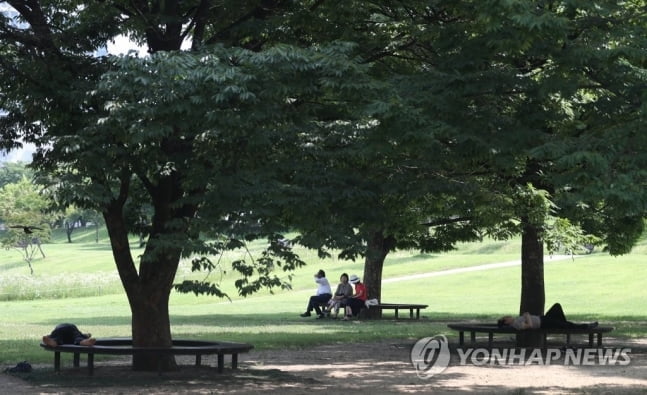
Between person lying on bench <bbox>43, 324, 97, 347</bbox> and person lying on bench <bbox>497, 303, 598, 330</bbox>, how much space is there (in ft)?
25.8

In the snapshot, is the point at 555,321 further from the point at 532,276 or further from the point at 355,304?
the point at 355,304

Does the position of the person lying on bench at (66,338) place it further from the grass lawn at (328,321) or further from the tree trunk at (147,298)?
the grass lawn at (328,321)

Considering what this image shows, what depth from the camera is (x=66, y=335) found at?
15.0 metres

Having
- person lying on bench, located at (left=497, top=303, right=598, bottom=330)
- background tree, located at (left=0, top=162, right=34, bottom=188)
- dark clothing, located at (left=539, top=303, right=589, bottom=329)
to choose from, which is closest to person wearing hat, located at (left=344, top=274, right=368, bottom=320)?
person lying on bench, located at (left=497, top=303, right=598, bottom=330)

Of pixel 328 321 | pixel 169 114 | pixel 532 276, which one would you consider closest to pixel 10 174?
pixel 328 321

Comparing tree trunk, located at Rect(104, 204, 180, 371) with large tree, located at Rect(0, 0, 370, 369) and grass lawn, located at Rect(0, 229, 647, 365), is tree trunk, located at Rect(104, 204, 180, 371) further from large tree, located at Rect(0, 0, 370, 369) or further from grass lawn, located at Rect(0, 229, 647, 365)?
grass lawn, located at Rect(0, 229, 647, 365)

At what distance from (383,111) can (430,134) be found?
656mm

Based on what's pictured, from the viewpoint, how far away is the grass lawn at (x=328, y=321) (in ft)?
78.1

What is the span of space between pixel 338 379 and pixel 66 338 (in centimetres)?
414

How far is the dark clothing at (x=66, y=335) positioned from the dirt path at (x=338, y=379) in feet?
1.62

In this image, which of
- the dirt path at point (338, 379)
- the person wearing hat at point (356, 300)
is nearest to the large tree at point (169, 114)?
the dirt path at point (338, 379)

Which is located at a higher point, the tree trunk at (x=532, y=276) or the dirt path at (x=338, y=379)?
the tree trunk at (x=532, y=276)

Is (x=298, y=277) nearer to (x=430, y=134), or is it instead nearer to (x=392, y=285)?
(x=392, y=285)

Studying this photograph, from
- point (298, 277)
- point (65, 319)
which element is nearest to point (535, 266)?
point (65, 319)
